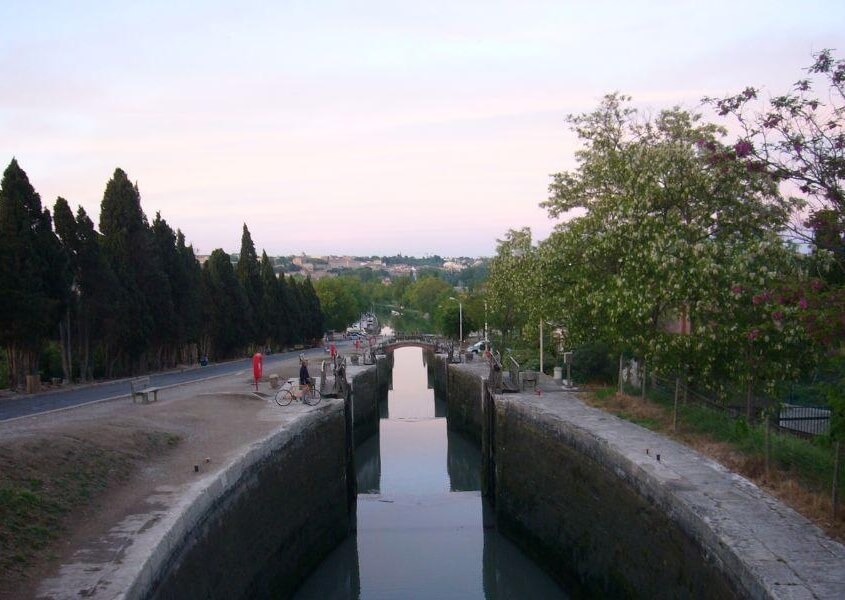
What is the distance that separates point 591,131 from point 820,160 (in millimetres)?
13484

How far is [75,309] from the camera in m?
30.2

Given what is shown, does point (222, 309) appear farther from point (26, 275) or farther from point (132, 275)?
point (26, 275)

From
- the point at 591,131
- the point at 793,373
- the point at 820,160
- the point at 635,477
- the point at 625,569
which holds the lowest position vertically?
the point at 625,569

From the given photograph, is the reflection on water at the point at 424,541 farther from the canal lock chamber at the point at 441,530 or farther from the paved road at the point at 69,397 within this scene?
the paved road at the point at 69,397

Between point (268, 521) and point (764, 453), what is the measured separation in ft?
29.2

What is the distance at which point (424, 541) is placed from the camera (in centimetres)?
2017

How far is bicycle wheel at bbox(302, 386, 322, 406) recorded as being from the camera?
2240cm


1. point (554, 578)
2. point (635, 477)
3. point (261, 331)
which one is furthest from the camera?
point (261, 331)

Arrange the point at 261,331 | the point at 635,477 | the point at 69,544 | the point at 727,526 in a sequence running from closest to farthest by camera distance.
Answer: the point at 69,544 → the point at 727,526 → the point at 635,477 → the point at 261,331

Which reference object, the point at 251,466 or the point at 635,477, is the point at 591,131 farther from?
the point at 251,466

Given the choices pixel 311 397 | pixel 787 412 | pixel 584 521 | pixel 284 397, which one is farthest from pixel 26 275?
pixel 787 412

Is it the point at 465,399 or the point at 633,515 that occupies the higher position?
the point at 633,515

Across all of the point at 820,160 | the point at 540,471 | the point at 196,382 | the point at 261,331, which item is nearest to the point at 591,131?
the point at 540,471

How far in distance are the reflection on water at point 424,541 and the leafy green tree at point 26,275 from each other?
12410 mm
